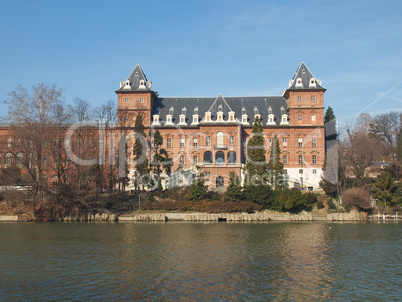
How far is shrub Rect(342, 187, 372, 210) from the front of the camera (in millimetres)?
46875

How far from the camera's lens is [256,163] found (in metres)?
53.4

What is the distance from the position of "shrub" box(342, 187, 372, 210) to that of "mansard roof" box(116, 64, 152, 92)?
3431 centimetres

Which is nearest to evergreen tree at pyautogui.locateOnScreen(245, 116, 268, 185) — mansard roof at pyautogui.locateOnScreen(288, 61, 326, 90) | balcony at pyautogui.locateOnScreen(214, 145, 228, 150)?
balcony at pyautogui.locateOnScreen(214, 145, 228, 150)

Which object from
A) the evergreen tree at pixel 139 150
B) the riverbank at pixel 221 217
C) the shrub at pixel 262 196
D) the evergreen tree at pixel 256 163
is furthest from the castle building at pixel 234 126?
the riverbank at pixel 221 217

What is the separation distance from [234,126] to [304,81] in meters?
14.2

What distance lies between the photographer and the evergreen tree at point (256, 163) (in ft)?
171

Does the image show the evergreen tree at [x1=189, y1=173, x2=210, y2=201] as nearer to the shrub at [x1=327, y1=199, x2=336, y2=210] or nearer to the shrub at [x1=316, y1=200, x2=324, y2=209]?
the shrub at [x1=316, y1=200, x2=324, y2=209]

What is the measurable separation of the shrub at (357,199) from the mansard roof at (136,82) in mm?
34307

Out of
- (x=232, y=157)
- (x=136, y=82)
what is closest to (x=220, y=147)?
(x=232, y=157)

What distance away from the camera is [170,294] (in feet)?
54.3

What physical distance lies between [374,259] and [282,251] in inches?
216

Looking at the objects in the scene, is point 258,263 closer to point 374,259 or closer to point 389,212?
point 374,259

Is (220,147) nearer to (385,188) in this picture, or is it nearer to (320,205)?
(320,205)

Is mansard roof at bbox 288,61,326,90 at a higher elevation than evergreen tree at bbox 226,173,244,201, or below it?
higher
